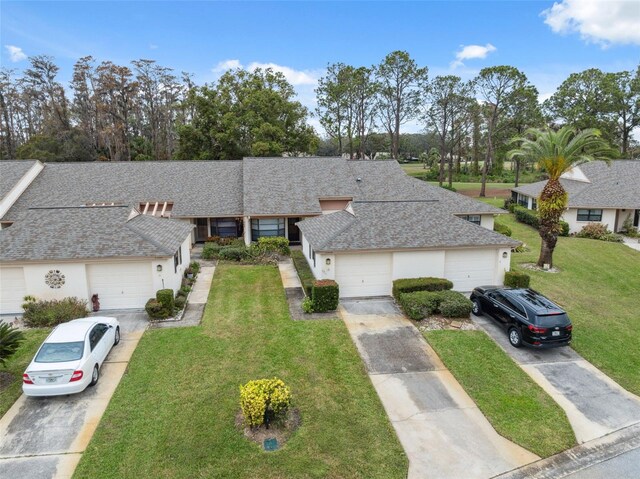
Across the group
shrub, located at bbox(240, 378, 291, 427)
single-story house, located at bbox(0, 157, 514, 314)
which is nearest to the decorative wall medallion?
single-story house, located at bbox(0, 157, 514, 314)

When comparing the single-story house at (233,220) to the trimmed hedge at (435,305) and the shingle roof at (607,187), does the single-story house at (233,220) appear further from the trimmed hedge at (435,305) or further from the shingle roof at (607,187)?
the shingle roof at (607,187)

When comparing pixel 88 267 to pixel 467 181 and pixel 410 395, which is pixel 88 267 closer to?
pixel 410 395

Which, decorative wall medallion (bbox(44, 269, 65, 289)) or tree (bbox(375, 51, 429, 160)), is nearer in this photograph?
decorative wall medallion (bbox(44, 269, 65, 289))

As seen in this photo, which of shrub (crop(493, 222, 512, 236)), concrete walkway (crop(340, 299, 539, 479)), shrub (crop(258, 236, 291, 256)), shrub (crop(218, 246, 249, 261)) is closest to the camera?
concrete walkway (crop(340, 299, 539, 479))

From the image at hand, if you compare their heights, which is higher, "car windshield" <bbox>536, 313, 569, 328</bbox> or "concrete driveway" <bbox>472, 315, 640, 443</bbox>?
"car windshield" <bbox>536, 313, 569, 328</bbox>

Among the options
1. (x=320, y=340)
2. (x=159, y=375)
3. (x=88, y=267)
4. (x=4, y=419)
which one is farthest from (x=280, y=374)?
(x=88, y=267)

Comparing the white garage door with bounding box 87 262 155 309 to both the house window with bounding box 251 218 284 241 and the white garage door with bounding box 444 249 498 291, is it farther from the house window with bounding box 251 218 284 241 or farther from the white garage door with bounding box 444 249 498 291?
the white garage door with bounding box 444 249 498 291
